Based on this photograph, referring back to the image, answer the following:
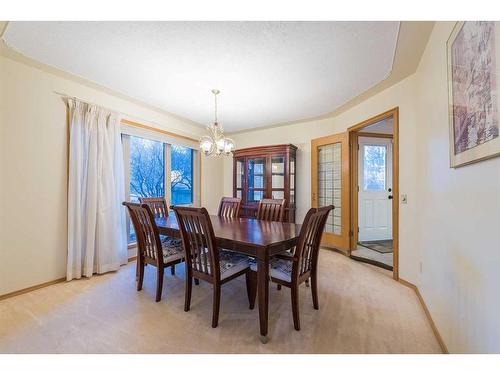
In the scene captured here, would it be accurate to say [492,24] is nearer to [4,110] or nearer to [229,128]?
[4,110]

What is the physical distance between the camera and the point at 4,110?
2.06m

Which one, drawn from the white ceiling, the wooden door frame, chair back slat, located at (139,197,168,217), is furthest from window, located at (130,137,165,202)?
the wooden door frame

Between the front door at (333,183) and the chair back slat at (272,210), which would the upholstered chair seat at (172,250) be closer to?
the chair back slat at (272,210)

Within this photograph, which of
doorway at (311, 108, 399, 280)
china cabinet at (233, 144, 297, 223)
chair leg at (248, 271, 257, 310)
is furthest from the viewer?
china cabinet at (233, 144, 297, 223)

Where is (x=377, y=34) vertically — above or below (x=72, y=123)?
above

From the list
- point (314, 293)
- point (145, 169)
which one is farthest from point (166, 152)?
point (314, 293)

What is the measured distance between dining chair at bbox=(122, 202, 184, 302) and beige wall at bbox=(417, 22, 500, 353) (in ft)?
7.11

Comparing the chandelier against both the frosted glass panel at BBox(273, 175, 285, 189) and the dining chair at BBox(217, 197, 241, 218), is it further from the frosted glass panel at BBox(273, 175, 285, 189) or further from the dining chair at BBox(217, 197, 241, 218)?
the frosted glass panel at BBox(273, 175, 285, 189)

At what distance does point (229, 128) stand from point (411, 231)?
3.41 meters

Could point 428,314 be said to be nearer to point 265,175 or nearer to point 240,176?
point 265,175

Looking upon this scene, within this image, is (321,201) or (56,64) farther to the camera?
(321,201)

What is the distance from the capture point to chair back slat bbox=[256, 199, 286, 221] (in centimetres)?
270

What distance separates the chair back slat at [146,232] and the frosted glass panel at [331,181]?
271 cm
